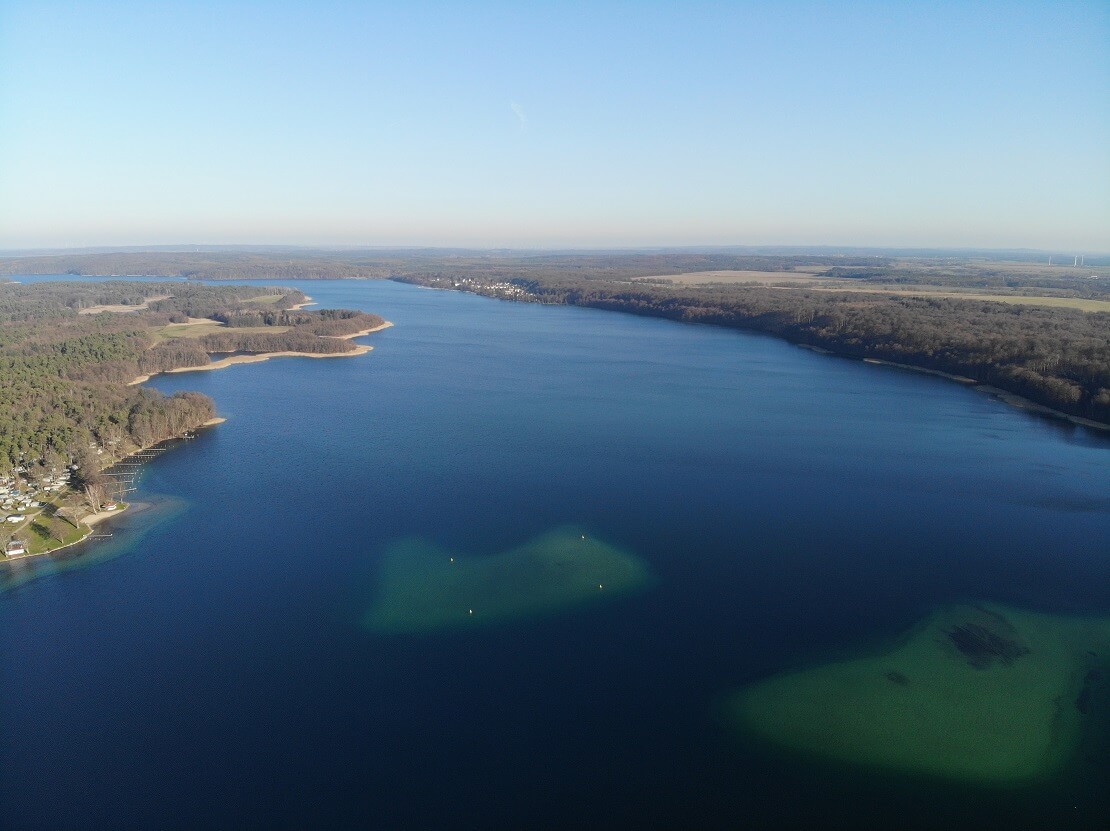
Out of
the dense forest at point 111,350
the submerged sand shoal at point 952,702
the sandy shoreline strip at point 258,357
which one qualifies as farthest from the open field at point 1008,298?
the dense forest at point 111,350

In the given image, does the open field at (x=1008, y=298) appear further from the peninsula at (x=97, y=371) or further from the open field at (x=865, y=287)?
the peninsula at (x=97, y=371)

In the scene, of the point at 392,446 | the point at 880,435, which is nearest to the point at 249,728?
the point at 392,446

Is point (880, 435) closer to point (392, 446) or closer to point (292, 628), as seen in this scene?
point (392, 446)

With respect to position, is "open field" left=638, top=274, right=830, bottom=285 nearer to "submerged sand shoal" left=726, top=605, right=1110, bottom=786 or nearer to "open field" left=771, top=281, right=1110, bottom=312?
"open field" left=771, top=281, right=1110, bottom=312

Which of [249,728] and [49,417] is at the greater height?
[49,417]

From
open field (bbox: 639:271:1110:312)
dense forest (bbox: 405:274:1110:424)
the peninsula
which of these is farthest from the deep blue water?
open field (bbox: 639:271:1110:312)

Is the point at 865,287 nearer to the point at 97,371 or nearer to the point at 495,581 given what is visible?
the point at 97,371
